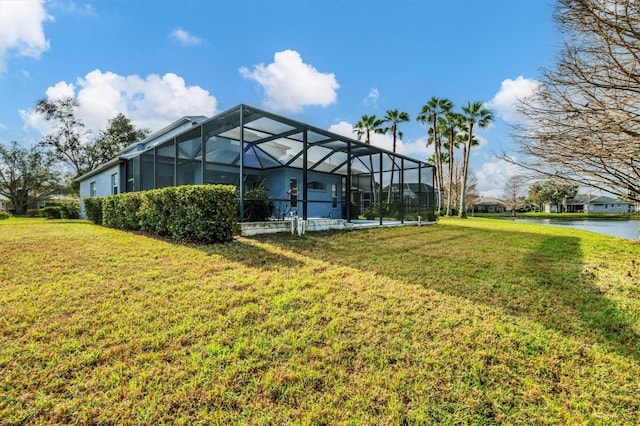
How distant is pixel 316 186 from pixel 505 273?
10.5m

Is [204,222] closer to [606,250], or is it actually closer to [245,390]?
[245,390]

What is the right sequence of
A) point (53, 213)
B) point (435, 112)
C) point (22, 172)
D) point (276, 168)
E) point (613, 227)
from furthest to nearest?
point (22, 172) < point (435, 112) < point (53, 213) < point (613, 227) < point (276, 168)

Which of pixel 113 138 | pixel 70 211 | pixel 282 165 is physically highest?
pixel 113 138

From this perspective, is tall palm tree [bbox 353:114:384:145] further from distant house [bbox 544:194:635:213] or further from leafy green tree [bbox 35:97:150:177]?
distant house [bbox 544:194:635:213]

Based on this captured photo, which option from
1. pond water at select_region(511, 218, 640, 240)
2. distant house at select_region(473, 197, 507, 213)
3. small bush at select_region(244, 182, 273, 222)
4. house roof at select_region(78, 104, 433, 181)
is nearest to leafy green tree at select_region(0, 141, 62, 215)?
house roof at select_region(78, 104, 433, 181)

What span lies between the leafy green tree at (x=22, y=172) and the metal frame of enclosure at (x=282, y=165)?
2869 centimetres

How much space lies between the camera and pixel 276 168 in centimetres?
1295

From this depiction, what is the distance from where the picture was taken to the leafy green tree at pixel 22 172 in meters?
31.8

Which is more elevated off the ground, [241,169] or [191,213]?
[241,169]

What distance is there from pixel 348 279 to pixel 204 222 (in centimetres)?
333

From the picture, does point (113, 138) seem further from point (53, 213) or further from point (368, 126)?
point (368, 126)

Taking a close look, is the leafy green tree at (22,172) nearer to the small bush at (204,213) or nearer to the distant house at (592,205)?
the small bush at (204,213)

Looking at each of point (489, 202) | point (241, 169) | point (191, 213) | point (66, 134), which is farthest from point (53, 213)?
point (489, 202)

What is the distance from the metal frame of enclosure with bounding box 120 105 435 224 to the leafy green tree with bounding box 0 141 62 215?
28.7 meters
